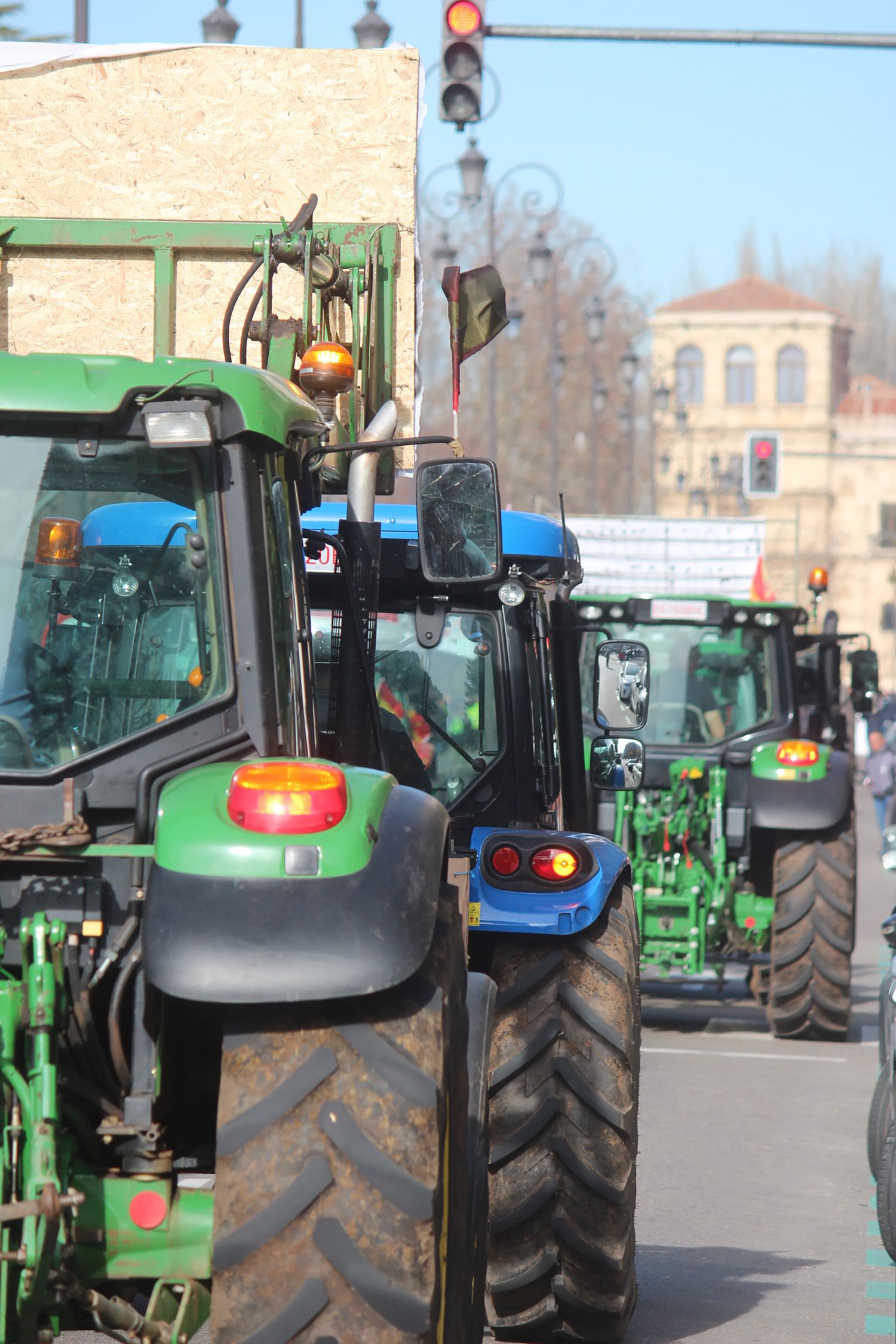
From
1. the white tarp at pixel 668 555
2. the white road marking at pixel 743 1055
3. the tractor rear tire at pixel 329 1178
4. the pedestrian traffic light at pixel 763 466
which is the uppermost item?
the pedestrian traffic light at pixel 763 466

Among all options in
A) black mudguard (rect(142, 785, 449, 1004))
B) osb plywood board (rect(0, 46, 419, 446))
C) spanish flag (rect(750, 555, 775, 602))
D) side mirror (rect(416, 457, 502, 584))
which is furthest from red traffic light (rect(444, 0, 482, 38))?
black mudguard (rect(142, 785, 449, 1004))

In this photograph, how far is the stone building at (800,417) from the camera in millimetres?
Answer: 100500

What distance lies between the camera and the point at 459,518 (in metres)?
4.43

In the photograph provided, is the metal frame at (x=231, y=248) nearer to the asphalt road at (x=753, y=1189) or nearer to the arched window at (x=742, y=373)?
the asphalt road at (x=753, y=1189)

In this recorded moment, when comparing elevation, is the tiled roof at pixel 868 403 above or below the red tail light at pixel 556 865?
above

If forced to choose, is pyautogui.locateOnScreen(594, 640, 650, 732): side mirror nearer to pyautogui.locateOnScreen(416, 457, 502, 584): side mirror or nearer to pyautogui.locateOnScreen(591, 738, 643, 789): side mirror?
pyautogui.locateOnScreen(591, 738, 643, 789): side mirror

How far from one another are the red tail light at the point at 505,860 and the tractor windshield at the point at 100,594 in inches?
77.5

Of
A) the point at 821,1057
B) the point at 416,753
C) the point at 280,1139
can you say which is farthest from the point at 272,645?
the point at 821,1057

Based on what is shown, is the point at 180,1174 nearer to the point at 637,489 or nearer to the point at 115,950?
the point at 115,950

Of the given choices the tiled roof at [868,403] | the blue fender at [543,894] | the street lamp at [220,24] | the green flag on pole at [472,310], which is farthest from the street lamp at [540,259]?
Answer: the tiled roof at [868,403]

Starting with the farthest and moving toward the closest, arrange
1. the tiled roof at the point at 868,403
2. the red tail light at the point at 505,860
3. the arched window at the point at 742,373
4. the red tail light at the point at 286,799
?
1. the tiled roof at the point at 868,403
2. the arched window at the point at 742,373
3. the red tail light at the point at 505,860
4. the red tail light at the point at 286,799

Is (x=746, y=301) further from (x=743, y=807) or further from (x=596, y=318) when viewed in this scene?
(x=743, y=807)

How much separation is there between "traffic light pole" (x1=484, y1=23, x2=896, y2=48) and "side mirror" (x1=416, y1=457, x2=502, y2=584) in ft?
27.2

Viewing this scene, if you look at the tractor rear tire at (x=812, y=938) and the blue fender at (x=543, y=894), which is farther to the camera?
the tractor rear tire at (x=812, y=938)
